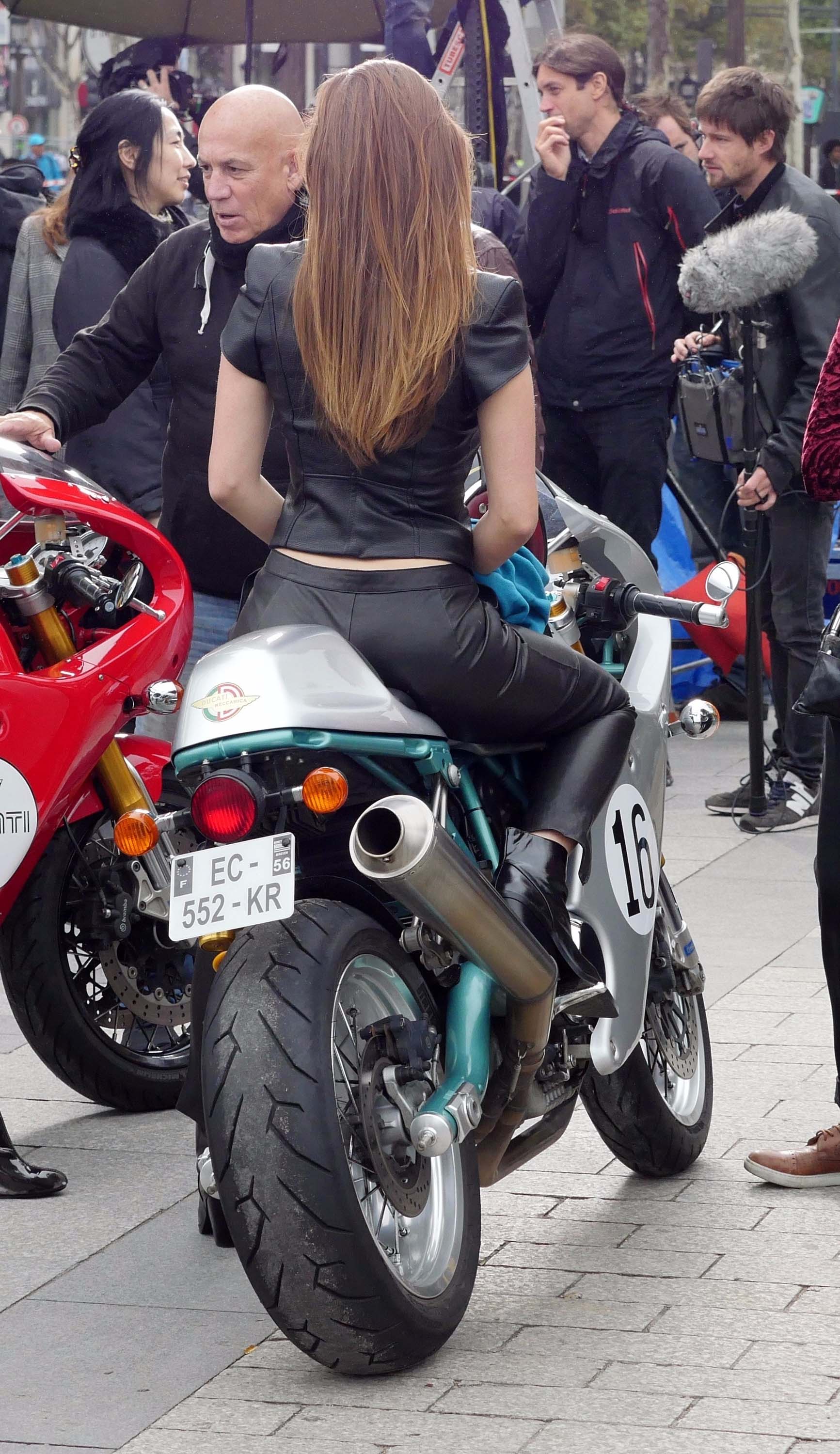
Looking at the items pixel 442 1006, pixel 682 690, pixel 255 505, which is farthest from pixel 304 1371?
pixel 682 690

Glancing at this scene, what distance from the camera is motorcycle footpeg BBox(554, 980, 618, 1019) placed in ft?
11.4

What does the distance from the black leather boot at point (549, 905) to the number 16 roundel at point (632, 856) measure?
0.64ft

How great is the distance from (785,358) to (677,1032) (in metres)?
3.76

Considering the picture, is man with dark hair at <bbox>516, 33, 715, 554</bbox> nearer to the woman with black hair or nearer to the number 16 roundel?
the woman with black hair

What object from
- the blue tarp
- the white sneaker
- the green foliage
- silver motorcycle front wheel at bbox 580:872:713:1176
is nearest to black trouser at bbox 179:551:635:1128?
silver motorcycle front wheel at bbox 580:872:713:1176

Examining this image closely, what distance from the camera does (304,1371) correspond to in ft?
10.6

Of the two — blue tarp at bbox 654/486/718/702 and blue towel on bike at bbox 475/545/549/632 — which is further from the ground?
blue towel on bike at bbox 475/545/549/632

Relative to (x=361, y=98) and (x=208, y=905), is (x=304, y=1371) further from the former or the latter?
(x=361, y=98)

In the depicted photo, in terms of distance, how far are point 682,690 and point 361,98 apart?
20.1 ft

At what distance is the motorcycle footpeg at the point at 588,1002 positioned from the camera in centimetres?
347

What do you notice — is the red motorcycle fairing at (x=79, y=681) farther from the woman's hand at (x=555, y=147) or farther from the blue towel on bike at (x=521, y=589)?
the woman's hand at (x=555, y=147)

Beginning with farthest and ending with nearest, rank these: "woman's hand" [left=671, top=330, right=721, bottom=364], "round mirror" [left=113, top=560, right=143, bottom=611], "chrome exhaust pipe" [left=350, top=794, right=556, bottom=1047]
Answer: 1. "woman's hand" [left=671, top=330, right=721, bottom=364]
2. "round mirror" [left=113, top=560, right=143, bottom=611]
3. "chrome exhaust pipe" [left=350, top=794, right=556, bottom=1047]

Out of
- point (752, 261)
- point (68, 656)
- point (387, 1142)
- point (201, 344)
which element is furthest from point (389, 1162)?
point (752, 261)

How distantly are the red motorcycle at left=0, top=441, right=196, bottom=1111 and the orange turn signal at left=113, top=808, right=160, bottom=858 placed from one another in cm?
77
